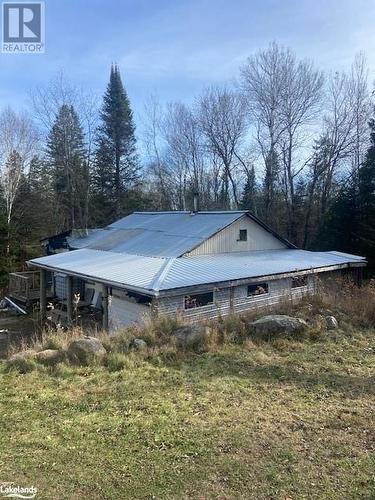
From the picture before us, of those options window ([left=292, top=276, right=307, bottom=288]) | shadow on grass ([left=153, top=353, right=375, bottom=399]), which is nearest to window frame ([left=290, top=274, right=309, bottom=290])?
window ([left=292, top=276, right=307, bottom=288])

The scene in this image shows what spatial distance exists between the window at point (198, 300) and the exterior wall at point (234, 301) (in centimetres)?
14

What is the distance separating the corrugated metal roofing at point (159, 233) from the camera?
55.6 ft

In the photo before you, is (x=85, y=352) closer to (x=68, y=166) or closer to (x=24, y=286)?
(x=24, y=286)

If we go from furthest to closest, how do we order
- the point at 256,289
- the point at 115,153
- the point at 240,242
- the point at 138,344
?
1. the point at 115,153
2. the point at 240,242
3. the point at 256,289
4. the point at 138,344

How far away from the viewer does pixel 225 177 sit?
115ft

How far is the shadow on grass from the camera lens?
6172mm

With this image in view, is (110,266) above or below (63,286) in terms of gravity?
above

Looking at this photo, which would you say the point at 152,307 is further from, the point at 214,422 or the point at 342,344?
the point at 214,422

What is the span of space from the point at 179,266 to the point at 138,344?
6.49 m

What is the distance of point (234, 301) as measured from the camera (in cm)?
1442

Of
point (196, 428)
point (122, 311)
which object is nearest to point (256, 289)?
point (122, 311)

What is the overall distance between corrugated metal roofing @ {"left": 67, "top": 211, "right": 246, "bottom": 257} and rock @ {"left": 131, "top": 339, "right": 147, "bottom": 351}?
7716 millimetres

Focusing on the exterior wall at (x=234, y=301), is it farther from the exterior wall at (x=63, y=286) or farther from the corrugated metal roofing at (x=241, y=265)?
the exterior wall at (x=63, y=286)

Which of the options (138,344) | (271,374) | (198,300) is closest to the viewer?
(271,374)
